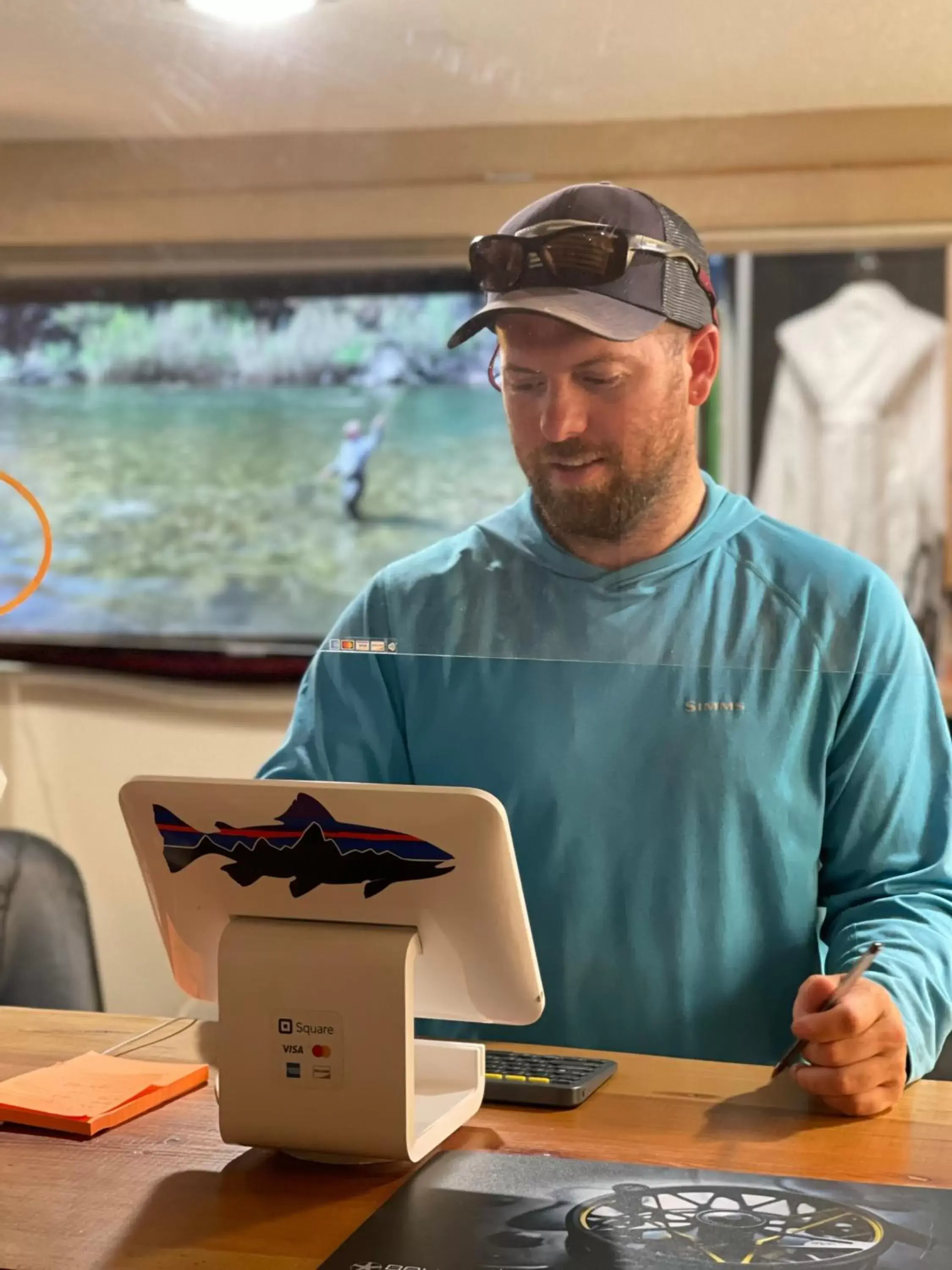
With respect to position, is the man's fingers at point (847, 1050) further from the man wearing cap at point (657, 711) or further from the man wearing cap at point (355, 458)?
the man wearing cap at point (355, 458)

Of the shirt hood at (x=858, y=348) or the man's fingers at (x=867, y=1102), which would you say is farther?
the shirt hood at (x=858, y=348)

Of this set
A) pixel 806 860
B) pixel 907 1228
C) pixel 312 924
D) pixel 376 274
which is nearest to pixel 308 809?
pixel 312 924

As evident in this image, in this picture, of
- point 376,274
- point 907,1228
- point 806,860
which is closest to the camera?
point 907,1228

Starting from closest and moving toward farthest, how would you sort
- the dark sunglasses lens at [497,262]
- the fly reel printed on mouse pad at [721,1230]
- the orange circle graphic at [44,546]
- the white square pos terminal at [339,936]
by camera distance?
the fly reel printed on mouse pad at [721,1230]
the white square pos terminal at [339,936]
the dark sunglasses lens at [497,262]
the orange circle graphic at [44,546]

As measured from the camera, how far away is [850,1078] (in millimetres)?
1392

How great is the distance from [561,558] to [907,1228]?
977 mm

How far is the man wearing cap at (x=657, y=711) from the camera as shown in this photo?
1.77m

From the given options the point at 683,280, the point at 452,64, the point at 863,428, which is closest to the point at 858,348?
the point at 863,428

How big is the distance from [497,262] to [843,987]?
1007mm

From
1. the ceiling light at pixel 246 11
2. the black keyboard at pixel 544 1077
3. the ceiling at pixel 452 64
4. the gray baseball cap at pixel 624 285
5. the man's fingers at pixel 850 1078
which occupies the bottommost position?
the black keyboard at pixel 544 1077

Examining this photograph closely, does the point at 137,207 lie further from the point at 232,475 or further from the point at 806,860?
the point at 806,860

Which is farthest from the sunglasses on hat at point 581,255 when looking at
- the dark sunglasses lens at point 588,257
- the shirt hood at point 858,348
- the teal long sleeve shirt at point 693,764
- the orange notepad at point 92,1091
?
the orange notepad at point 92,1091

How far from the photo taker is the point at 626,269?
1780 millimetres

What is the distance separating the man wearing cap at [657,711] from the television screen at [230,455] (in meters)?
0.20
